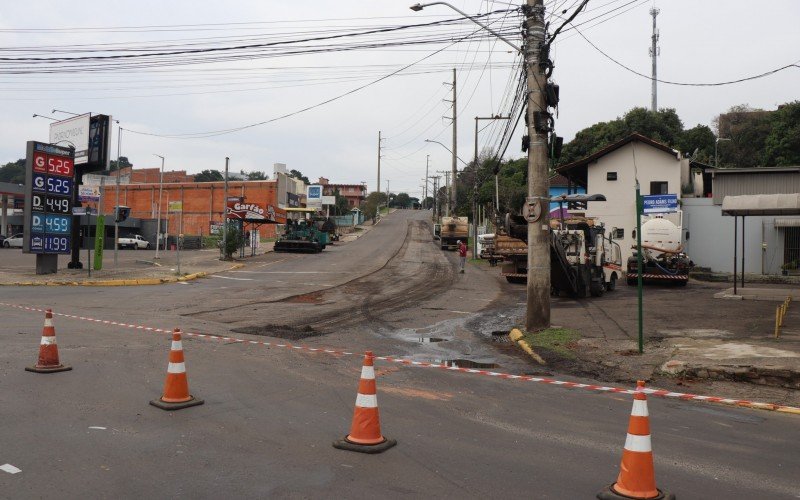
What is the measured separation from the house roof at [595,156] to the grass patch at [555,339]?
25.2 meters

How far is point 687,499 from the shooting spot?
4.61 metres

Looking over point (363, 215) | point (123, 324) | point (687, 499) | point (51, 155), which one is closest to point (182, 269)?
point (51, 155)

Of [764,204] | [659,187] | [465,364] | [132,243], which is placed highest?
[659,187]

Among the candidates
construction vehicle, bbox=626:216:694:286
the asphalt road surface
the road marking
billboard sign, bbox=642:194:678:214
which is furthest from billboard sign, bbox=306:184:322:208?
the road marking

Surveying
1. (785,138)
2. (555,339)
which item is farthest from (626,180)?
(555,339)

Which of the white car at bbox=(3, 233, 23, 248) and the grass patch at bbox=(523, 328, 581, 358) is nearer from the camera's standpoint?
the grass patch at bbox=(523, 328, 581, 358)

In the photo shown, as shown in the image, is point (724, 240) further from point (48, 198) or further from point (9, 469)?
point (9, 469)

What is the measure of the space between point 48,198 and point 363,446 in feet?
88.7

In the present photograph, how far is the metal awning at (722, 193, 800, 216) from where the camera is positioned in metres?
16.9

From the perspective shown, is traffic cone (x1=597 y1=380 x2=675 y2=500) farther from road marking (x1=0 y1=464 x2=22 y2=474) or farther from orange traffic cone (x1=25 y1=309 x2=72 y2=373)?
orange traffic cone (x1=25 y1=309 x2=72 y2=373)

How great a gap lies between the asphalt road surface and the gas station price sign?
15.6 meters

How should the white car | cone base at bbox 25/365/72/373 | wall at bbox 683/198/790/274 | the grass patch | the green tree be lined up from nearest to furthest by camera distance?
cone base at bbox 25/365/72/373 → the grass patch → wall at bbox 683/198/790/274 → the green tree → the white car

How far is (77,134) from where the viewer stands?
104 feet

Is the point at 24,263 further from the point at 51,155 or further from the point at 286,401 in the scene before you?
the point at 286,401
